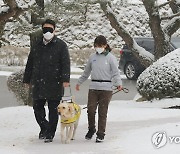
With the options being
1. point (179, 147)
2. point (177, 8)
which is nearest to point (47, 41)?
point (179, 147)

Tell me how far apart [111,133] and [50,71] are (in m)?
1.51

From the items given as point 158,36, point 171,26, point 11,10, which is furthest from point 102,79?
point 171,26

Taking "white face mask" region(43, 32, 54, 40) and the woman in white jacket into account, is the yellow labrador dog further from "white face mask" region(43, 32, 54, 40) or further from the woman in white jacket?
"white face mask" region(43, 32, 54, 40)

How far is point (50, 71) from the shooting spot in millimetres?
6582

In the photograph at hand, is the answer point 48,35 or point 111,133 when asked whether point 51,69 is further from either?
point 111,133

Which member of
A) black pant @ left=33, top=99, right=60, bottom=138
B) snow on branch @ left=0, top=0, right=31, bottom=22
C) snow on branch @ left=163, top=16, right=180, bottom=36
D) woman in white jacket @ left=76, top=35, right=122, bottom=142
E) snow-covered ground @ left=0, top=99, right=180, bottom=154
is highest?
snow on branch @ left=0, top=0, right=31, bottom=22

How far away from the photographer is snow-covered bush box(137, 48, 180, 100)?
9820 mm

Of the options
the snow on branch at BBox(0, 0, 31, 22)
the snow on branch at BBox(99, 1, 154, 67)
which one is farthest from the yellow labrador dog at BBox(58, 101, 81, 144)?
the snow on branch at BBox(99, 1, 154, 67)

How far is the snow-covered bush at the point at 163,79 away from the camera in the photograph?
32.2 ft

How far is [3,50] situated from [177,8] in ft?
41.2

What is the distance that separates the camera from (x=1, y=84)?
1811 cm

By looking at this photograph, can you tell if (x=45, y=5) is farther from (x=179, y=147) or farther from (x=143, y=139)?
Answer: (x=179, y=147)

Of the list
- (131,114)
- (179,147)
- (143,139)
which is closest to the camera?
(179,147)

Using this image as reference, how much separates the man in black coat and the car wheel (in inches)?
502
